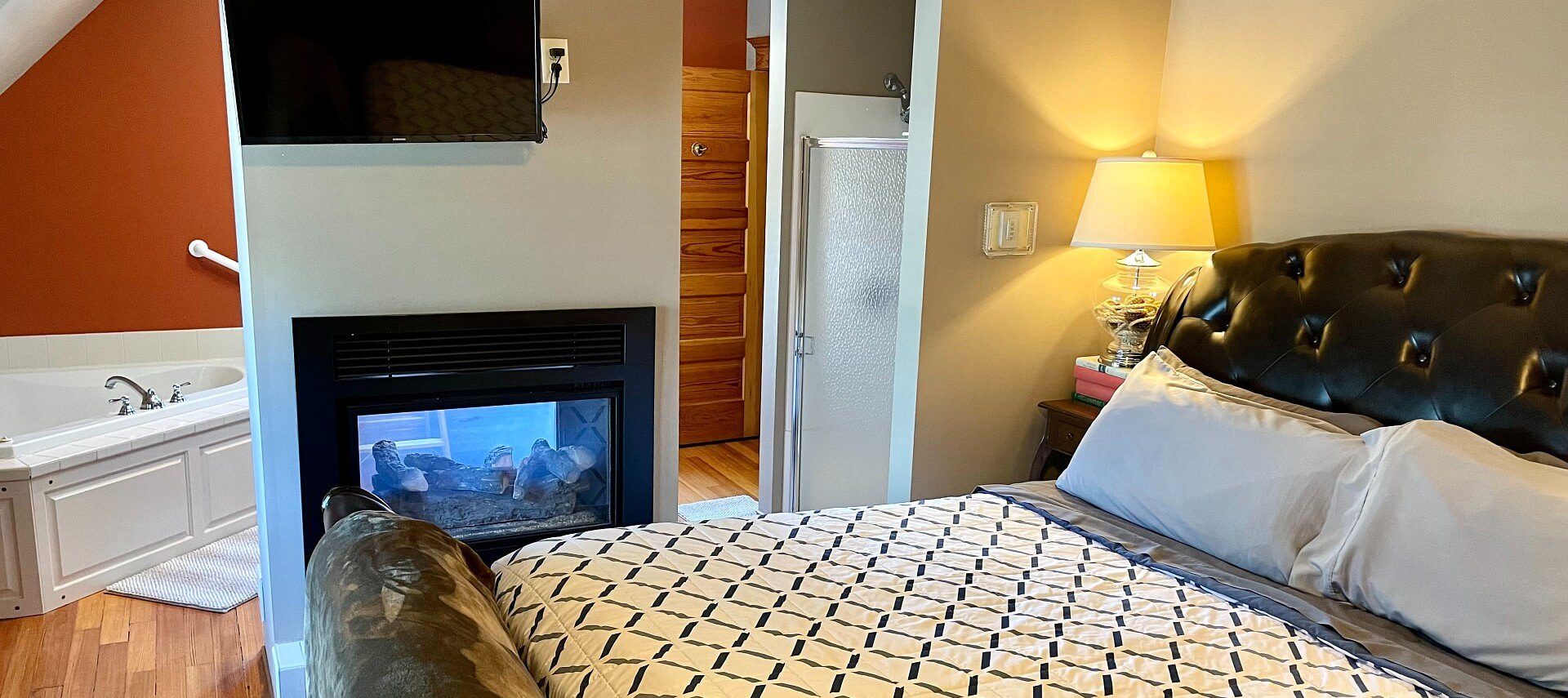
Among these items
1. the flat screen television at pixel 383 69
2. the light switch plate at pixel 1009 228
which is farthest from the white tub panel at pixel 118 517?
the light switch plate at pixel 1009 228

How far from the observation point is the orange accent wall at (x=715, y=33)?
17.6ft

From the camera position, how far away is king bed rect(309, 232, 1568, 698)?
1.54 m

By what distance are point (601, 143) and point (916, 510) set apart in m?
1.24

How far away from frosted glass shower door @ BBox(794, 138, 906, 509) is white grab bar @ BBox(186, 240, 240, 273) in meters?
2.38

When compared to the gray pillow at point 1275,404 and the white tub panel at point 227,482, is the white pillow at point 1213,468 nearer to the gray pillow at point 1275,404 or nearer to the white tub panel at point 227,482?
the gray pillow at point 1275,404

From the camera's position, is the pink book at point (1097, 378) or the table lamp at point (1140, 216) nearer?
the table lamp at point (1140, 216)

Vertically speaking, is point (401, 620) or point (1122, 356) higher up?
point (1122, 356)

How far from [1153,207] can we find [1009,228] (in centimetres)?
39

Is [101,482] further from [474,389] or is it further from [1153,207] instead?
[1153,207]

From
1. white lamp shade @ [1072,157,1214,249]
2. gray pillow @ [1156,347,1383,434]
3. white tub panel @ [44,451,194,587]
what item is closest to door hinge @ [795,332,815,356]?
white lamp shade @ [1072,157,1214,249]

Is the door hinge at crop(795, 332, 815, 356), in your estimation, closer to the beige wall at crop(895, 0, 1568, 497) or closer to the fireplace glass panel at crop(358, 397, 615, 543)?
the beige wall at crop(895, 0, 1568, 497)

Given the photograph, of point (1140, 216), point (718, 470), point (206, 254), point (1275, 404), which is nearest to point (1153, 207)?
point (1140, 216)

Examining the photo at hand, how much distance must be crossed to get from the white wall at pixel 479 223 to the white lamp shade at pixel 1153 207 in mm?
1129

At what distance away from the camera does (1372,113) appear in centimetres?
246
